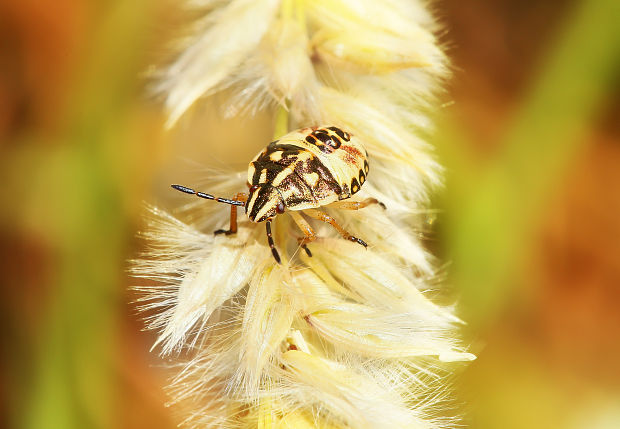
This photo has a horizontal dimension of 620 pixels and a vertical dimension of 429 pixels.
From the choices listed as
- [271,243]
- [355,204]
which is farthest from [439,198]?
[271,243]

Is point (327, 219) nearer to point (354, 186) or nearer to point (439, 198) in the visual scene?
point (354, 186)

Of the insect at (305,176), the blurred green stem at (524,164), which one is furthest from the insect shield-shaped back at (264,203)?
the blurred green stem at (524,164)

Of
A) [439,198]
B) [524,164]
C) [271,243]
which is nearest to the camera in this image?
[271,243]

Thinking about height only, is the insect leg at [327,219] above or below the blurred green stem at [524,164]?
above

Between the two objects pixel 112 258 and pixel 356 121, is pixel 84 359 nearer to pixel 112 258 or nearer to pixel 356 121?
pixel 112 258

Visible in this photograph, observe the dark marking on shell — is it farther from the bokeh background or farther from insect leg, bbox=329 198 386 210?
the bokeh background

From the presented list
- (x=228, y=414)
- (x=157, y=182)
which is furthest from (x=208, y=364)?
(x=157, y=182)

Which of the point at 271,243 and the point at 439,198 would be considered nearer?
the point at 271,243

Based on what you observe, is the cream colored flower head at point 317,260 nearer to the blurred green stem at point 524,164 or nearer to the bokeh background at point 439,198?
the bokeh background at point 439,198
